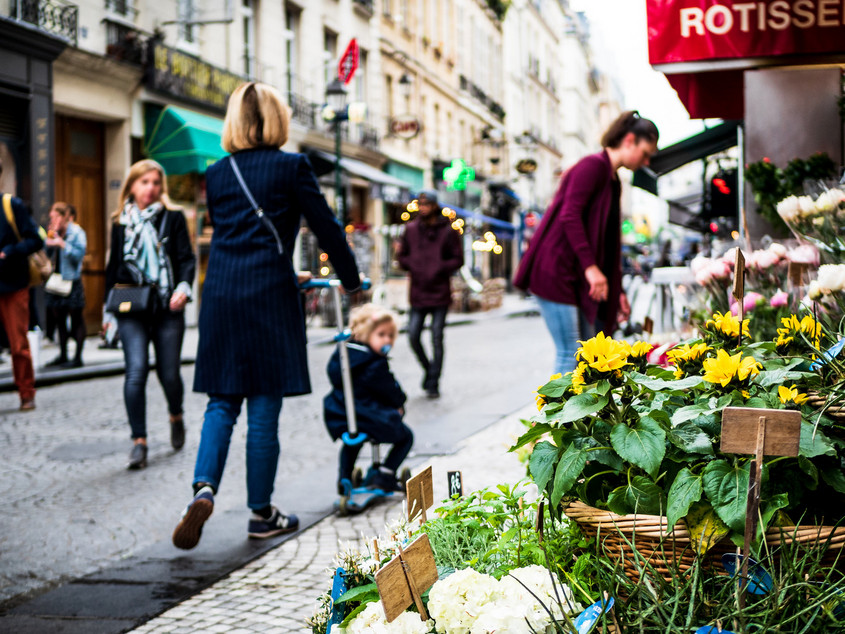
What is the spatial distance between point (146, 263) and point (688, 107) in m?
3.42

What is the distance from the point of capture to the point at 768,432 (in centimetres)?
184

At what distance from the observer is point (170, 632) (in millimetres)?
3082

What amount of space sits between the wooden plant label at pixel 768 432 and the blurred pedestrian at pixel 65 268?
10141 mm

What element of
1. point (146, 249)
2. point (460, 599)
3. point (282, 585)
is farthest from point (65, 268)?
point (460, 599)

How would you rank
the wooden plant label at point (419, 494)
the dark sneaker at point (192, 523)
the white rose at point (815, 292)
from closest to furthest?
1. the wooden plant label at point (419, 494)
2. the white rose at point (815, 292)
3. the dark sneaker at point (192, 523)

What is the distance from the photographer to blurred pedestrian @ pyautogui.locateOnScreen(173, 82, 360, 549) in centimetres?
413

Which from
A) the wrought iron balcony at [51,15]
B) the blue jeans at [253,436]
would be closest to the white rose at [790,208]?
the blue jeans at [253,436]

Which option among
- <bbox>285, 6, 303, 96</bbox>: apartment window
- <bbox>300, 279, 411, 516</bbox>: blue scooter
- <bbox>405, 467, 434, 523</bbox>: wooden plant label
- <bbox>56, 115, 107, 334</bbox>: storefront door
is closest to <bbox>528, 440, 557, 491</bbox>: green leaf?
<bbox>405, 467, 434, 523</bbox>: wooden plant label

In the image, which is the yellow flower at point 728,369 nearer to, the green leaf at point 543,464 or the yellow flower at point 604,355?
the yellow flower at point 604,355

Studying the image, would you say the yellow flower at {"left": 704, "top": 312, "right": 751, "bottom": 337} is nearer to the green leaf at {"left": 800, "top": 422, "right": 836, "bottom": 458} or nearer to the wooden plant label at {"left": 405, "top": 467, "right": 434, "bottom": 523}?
the green leaf at {"left": 800, "top": 422, "right": 836, "bottom": 458}

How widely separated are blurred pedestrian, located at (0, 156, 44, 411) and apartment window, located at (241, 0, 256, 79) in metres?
14.4

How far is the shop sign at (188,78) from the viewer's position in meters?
17.7

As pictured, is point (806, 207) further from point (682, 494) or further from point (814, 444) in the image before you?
point (682, 494)

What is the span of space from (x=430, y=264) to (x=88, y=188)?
9566mm
